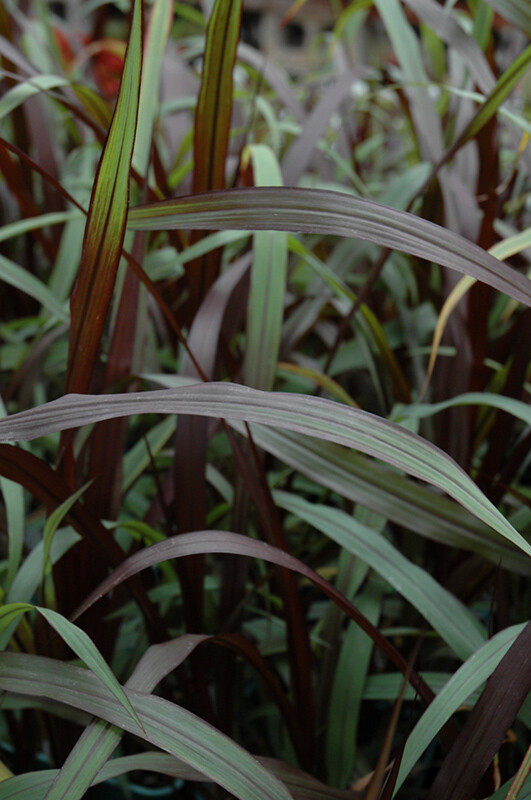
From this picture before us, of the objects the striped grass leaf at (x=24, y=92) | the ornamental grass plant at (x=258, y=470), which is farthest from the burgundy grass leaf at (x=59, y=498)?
the striped grass leaf at (x=24, y=92)

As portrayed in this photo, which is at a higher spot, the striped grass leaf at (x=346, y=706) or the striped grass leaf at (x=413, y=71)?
the striped grass leaf at (x=413, y=71)

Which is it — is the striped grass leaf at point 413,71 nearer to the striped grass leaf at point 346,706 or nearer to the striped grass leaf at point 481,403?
the striped grass leaf at point 481,403

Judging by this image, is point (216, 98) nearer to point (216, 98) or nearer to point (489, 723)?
point (216, 98)

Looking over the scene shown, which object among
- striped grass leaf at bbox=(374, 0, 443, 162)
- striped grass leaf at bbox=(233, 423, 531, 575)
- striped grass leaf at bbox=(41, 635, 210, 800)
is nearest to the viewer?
striped grass leaf at bbox=(41, 635, 210, 800)

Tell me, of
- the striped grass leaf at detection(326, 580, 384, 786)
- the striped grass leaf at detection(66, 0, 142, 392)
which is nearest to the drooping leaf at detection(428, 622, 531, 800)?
the striped grass leaf at detection(326, 580, 384, 786)

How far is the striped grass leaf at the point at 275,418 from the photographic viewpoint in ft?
0.85

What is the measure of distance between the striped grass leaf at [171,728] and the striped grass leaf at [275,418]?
4.0 inches

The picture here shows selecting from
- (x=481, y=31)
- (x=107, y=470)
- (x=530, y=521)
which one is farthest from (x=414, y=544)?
(x=481, y=31)

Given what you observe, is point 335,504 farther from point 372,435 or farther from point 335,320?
point 372,435

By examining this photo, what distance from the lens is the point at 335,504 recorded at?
2.10 ft

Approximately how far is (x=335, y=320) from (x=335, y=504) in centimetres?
16

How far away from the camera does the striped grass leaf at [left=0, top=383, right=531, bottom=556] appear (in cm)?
26

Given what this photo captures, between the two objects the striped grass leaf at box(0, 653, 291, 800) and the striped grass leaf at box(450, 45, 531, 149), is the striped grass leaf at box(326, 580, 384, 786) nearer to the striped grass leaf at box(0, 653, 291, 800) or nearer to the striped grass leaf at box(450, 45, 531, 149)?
the striped grass leaf at box(0, 653, 291, 800)

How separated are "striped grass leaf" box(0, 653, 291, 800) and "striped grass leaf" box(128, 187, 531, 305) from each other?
181mm
